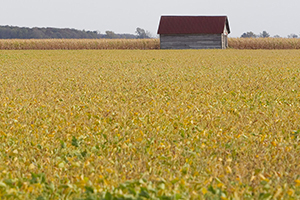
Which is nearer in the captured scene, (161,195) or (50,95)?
(161,195)

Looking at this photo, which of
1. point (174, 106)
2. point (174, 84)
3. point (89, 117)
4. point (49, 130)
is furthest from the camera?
point (174, 84)

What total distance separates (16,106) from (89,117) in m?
2.10

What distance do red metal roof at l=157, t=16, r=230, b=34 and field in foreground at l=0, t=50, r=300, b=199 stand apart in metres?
40.1

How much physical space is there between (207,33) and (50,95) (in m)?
41.7

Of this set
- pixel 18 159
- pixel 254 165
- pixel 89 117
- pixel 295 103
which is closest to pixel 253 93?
pixel 295 103

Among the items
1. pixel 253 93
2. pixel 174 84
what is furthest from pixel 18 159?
pixel 174 84

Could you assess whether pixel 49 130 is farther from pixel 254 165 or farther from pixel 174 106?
pixel 254 165

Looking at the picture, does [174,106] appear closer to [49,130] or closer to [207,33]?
[49,130]

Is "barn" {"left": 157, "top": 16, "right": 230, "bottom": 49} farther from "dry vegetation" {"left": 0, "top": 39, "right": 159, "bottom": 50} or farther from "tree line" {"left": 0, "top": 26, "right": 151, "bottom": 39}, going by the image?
"tree line" {"left": 0, "top": 26, "right": 151, "bottom": 39}

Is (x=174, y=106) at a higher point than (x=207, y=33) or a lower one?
lower

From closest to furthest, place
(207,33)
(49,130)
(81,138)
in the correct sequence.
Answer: (81,138) < (49,130) < (207,33)

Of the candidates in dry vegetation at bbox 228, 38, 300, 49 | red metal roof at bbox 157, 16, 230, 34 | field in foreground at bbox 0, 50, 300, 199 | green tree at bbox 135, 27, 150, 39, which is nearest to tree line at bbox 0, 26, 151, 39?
green tree at bbox 135, 27, 150, 39

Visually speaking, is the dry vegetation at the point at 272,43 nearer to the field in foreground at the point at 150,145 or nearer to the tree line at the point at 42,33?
the field in foreground at the point at 150,145

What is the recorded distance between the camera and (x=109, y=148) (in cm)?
470
